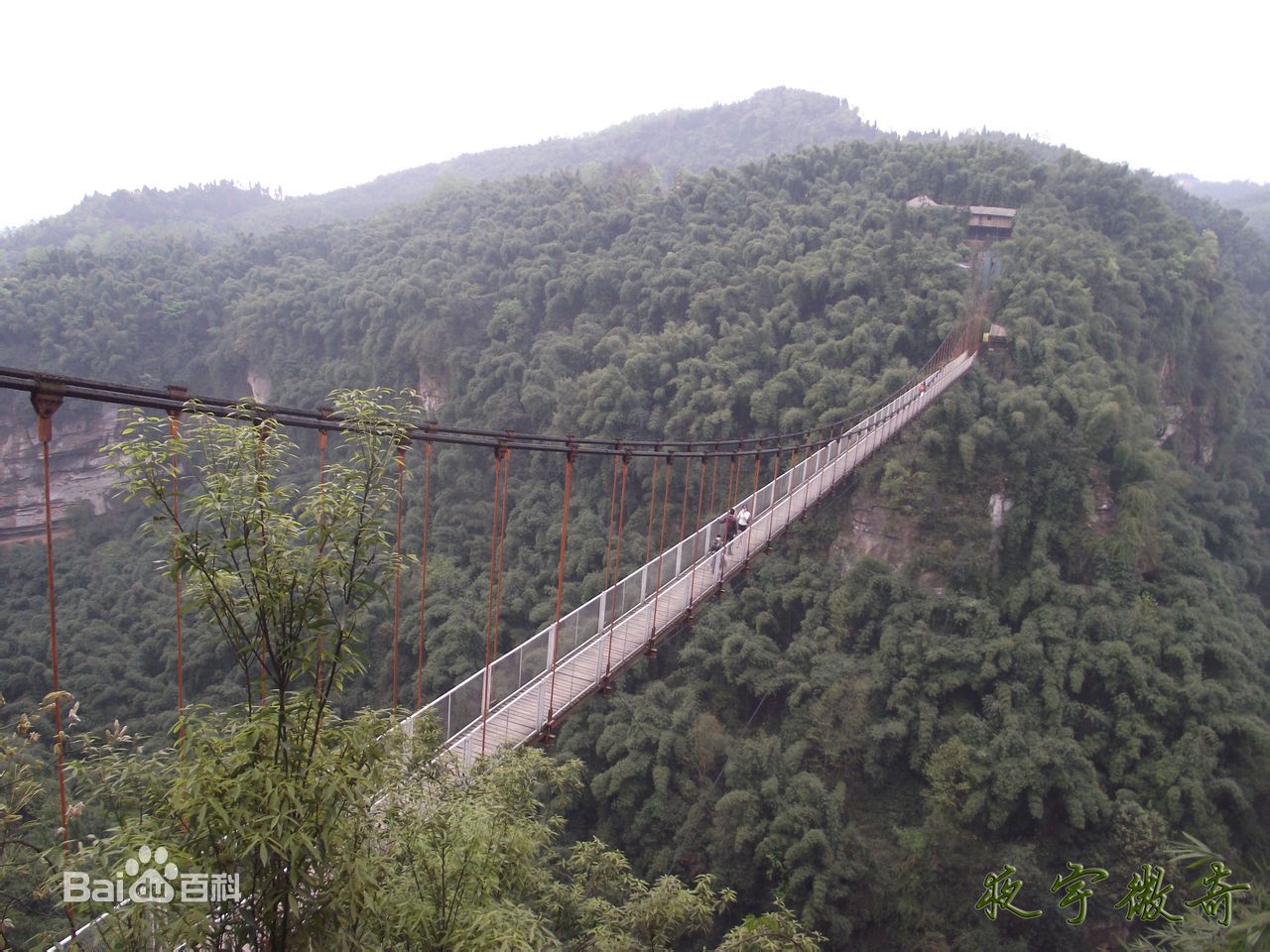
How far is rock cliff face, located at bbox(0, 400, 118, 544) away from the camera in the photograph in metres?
20.0

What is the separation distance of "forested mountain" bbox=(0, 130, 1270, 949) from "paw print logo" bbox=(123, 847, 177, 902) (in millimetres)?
9450

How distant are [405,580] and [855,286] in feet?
36.9

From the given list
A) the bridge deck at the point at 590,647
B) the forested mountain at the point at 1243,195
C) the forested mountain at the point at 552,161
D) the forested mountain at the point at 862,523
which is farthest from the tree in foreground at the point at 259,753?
the forested mountain at the point at 552,161

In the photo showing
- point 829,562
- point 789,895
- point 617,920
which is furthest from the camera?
point 829,562

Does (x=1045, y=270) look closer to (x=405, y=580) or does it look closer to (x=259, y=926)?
(x=405, y=580)

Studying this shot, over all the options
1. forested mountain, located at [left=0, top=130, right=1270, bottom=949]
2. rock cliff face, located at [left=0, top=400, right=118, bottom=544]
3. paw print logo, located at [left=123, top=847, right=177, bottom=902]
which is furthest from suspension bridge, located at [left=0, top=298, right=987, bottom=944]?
rock cliff face, located at [left=0, top=400, right=118, bottom=544]

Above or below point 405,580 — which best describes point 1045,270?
above

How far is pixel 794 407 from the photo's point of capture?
14.2 meters

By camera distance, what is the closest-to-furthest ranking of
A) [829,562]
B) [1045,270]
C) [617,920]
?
[617,920] → [829,562] → [1045,270]

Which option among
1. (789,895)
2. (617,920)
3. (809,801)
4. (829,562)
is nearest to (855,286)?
(829,562)

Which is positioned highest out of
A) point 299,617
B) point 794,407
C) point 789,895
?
point 299,617

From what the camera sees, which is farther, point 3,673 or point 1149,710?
point 3,673

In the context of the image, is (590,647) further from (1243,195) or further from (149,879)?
(1243,195)

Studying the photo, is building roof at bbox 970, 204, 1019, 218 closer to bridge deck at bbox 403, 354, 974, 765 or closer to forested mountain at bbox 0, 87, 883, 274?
bridge deck at bbox 403, 354, 974, 765
